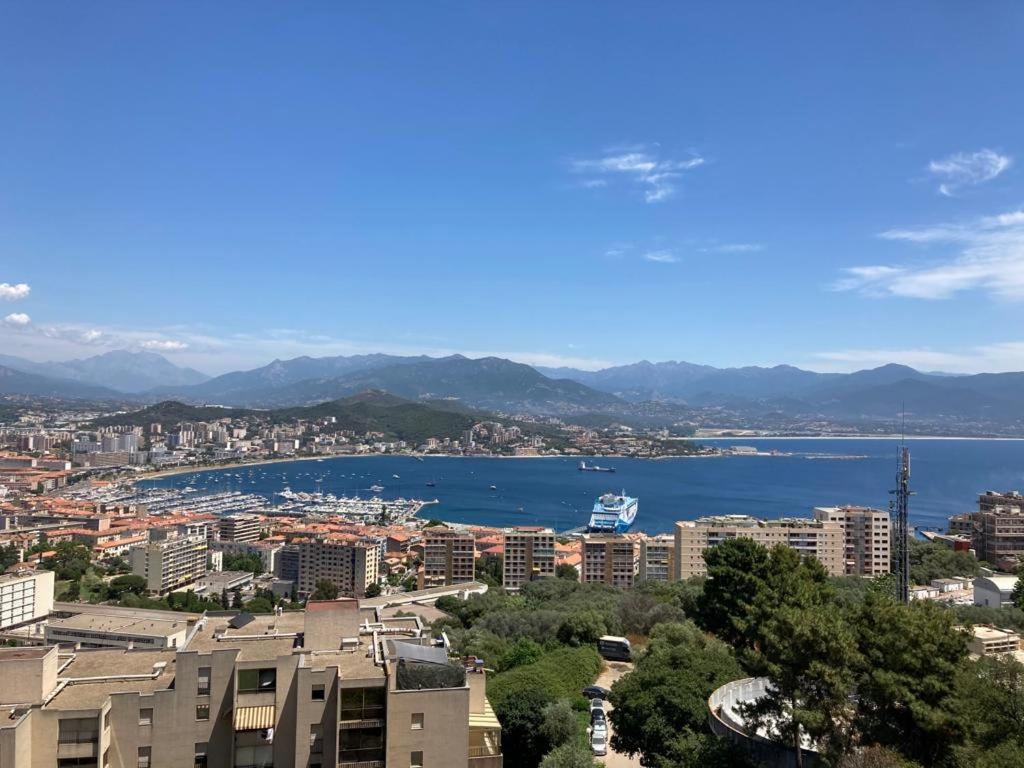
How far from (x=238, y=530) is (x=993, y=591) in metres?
28.3

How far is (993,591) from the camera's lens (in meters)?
15.4

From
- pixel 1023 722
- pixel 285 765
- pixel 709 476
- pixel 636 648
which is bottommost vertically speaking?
pixel 709 476

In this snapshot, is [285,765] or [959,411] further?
[959,411]

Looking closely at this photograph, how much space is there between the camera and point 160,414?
3356 inches

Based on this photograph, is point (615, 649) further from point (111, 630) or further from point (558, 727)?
point (111, 630)

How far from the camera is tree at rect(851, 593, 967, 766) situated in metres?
4.55

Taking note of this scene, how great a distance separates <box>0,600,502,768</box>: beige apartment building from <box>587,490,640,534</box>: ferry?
3179cm

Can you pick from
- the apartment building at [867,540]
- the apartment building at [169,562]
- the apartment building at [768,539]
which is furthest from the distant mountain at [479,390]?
the apartment building at [768,539]

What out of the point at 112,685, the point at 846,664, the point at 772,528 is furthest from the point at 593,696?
the point at 772,528

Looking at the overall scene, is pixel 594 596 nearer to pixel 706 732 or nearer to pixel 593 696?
pixel 593 696

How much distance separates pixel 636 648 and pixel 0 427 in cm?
8959

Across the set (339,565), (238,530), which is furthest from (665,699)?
(238,530)

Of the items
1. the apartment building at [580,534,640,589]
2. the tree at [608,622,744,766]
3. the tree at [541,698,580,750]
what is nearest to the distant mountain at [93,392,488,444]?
the apartment building at [580,534,640,589]

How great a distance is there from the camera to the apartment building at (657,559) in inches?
918
